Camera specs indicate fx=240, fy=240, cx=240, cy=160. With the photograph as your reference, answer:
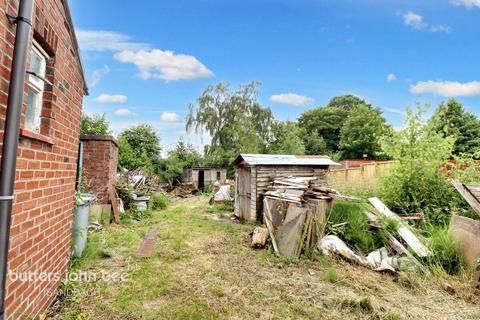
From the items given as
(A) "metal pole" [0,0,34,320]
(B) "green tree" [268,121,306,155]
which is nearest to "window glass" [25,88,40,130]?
(A) "metal pole" [0,0,34,320]

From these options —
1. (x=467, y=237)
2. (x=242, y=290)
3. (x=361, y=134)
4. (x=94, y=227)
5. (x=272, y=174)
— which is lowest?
(x=242, y=290)

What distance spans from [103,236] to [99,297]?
3114 mm

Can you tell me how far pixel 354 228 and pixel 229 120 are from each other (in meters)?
17.9

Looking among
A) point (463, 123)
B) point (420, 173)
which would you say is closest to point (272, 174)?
point (420, 173)

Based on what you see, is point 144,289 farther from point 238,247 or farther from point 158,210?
point 158,210

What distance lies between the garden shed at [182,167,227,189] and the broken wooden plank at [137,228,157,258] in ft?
42.2

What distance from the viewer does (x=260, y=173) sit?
28.1 feet

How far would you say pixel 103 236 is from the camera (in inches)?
232

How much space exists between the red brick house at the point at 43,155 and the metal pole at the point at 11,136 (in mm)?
53

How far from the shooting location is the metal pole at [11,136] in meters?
1.62

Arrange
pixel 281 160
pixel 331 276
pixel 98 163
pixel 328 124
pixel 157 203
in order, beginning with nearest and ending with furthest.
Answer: pixel 331 276 → pixel 98 163 → pixel 281 160 → pixel 157 203 → pixel 328 124

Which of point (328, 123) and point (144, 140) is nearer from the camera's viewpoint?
point (144, 140)

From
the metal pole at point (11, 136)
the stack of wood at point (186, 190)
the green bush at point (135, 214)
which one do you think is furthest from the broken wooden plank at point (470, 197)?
the stack of wood at point (186, 190)

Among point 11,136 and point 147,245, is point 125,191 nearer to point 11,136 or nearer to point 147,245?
point 147,245
